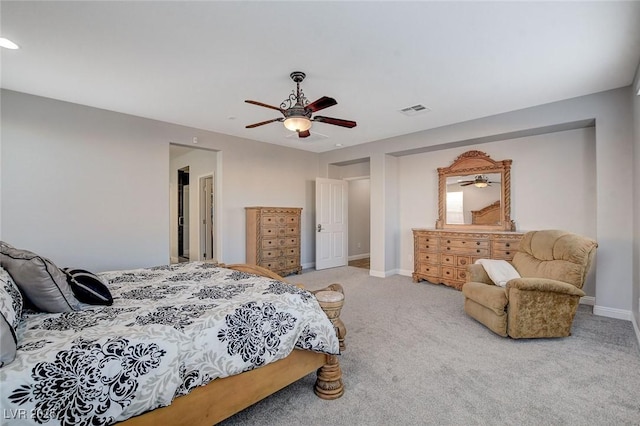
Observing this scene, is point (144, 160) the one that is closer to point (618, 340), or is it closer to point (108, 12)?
point (108, 12)

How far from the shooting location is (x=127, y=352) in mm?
1331

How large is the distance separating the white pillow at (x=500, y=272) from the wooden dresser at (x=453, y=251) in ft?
3.27

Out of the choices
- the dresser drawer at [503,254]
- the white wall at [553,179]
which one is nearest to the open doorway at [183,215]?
the white wall at [553,179]

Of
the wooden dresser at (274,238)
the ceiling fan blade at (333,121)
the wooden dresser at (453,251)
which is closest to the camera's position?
the ceiling fan blade at (333,121)

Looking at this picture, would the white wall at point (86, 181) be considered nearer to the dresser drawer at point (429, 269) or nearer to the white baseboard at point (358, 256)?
the dresser drawer at point (429, 269)

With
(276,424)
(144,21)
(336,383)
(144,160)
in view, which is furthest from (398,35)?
(144,160)

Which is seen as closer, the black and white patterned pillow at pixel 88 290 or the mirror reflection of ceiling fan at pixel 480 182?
the black and white patterned pillow at pixel 88 290

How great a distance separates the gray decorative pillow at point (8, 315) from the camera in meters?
1.16

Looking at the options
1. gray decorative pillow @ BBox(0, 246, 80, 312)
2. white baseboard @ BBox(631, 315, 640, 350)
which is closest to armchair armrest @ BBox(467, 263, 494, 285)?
white baseboard @ BBox(631, 315, 640, 350)

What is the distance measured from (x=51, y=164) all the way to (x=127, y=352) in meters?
3.67

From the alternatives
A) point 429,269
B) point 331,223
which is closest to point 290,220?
point 331,223

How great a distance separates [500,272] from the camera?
335 centimetres

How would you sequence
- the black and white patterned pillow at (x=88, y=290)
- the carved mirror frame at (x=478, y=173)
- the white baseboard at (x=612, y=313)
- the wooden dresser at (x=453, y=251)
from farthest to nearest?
the carved mirror frame at (x=478, y=173) < the wooden dresser at (x=453, y=251) < the white baseboard at (x=612, y=313) < the black and white patterned pillow at (x=88, y=290)

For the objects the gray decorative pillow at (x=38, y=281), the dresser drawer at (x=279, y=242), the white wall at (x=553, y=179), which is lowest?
the dresser drawer at (x=279, y=242)
